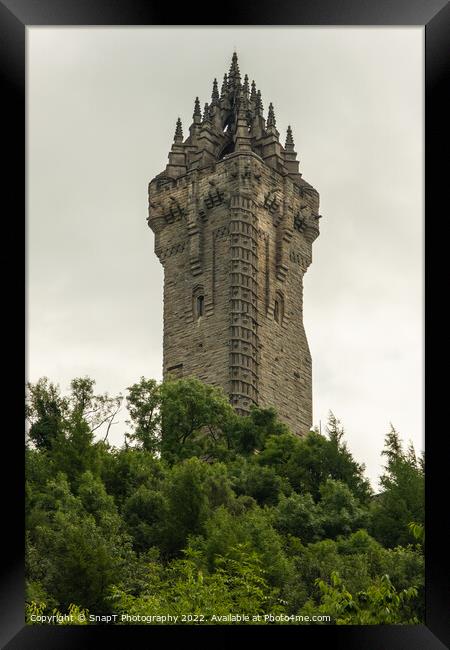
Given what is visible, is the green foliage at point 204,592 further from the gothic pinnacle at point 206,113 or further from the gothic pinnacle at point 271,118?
the gothic pinnacle at point 206,113

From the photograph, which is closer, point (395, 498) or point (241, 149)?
point (395, 498)

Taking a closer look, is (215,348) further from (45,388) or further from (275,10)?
(275,10)

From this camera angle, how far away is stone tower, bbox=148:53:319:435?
70250mm

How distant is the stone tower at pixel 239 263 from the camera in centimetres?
7025

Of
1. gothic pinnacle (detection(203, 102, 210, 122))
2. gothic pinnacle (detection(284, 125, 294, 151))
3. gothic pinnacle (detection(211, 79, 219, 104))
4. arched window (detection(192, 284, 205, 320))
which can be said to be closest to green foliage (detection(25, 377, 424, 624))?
arched window (detection(192, 284, 205, 320))

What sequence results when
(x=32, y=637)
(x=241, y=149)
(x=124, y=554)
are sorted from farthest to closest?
(x=241, y=149)
(x=124, y=554)
(x=32, y=637)

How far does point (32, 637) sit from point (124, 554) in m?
28.3

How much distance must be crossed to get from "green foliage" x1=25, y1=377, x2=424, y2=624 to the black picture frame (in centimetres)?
875

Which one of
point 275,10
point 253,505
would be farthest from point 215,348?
point 275,10

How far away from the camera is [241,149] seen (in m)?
76.2

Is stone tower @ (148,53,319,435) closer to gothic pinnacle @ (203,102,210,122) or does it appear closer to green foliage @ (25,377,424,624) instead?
gothic pinnacle @ (203,102,210,122)

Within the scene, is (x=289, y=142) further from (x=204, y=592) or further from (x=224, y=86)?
(x=204, y=592)
